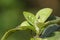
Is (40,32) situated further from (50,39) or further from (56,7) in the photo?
(56,7)

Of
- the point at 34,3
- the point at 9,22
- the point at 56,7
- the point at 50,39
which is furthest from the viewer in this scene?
the point at 34,3

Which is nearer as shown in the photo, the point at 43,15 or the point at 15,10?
the point at 43,15

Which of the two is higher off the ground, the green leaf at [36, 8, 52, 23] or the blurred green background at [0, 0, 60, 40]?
the blurred green background at [0, 0, 60, 40]

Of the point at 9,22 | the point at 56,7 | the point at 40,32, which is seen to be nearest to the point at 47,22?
the point at 40,32

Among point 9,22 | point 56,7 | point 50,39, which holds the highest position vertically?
point 56,7

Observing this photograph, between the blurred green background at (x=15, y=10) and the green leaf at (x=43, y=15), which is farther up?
the blurred green background at (x=15, y=10)

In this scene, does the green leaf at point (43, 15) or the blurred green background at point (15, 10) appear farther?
the blurred green background at point (15, 10)

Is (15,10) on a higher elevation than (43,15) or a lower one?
higher

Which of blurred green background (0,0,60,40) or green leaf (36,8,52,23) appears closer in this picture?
green leaf (36,8,52,23)
